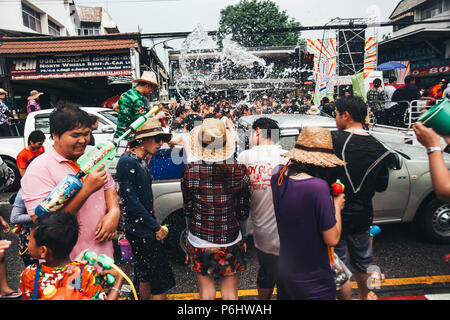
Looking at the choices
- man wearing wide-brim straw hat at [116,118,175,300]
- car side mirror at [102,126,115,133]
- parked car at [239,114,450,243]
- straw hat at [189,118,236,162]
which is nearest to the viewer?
straw hat at [189,118,236,162]

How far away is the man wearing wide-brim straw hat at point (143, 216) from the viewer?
8.07ft

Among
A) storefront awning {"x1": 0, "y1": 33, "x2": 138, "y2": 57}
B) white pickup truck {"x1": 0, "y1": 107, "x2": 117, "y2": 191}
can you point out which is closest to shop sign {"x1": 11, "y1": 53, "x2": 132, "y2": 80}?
storefront awning {"x1": 0, "y1": 33, "x2": 138, "y2": 57}

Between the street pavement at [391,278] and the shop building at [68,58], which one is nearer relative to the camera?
the street pavement at [391,278]

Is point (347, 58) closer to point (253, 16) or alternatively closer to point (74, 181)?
point (253, 16)

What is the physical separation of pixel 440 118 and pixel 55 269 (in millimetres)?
2474

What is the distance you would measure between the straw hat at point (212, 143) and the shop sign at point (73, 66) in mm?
12203

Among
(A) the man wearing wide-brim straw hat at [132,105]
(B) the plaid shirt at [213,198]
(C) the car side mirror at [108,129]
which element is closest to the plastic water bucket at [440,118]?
(B) the plaid shirt at [213,198]

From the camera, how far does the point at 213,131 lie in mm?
2273

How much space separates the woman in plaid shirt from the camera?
227 cm

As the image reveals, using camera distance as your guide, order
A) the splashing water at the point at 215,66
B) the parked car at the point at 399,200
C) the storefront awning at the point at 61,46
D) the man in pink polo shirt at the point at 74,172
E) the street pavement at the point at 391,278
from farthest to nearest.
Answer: the storefront awning at the point at 61,46 → the splashing water at the point at 215,66 → the parked car at the point at 399,200 → the street pavement at the point at 391,278 → the man in pink polo shirt at the point at 74,172

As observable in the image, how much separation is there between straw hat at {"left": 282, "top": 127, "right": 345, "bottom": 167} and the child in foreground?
1439 millimetres

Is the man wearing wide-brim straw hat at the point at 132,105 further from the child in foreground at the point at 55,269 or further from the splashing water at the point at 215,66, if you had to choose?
the splashing water at the point at 215,66

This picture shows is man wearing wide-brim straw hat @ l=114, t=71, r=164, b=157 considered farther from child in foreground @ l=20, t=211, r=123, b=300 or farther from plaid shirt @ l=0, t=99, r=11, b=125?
plaid shirt @ l=0, t=99, r=11, b=125
